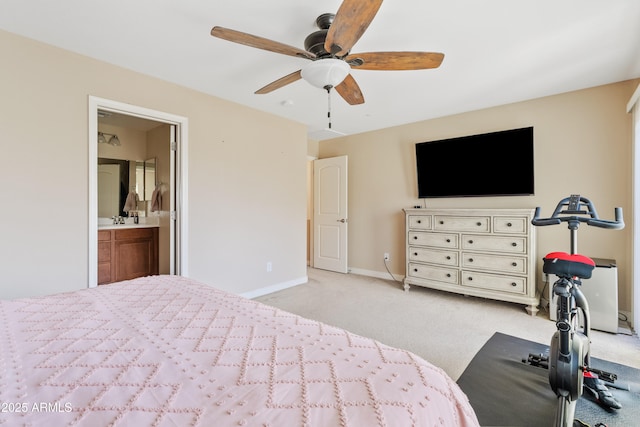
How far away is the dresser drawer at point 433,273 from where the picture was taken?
378 cm

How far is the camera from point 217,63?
8.70ft

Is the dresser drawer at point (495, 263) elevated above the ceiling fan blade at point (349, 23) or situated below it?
below

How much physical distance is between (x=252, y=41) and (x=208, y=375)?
179 centimetres

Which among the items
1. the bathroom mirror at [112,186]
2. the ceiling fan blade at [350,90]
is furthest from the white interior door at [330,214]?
the bathroom mirror at [112,186]

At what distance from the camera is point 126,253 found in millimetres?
3977

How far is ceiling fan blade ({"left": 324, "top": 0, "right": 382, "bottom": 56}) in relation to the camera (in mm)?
1444

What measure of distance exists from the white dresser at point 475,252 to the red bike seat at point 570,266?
6.02 feet

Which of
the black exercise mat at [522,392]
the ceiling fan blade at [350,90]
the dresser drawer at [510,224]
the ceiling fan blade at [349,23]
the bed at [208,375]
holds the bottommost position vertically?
the black exercise mat at [522,392]

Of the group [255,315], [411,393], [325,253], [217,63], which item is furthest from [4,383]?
[325,253]

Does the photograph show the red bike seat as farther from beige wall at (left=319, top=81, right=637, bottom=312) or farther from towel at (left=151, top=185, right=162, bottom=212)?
towel at (left=151, top=185, right=162, bottom=212)

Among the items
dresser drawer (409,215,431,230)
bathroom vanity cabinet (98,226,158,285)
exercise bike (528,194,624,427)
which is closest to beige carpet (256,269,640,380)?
exercise bike (528,194,624,427)

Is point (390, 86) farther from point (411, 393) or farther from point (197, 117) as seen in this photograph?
point (411, 393)

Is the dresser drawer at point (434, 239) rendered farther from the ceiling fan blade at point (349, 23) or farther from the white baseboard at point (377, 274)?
the ceiling fan blade at point (349, 23)

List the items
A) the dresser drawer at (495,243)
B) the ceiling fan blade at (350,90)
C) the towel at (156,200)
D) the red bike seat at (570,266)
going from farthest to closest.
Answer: the towel at (156,200)
the dresser drawer at (495,243)
the ceiling fan blade at (350,90)
the red bike seat at (570,266)
